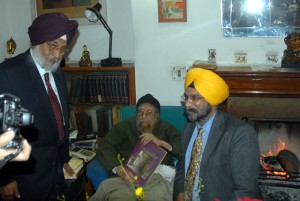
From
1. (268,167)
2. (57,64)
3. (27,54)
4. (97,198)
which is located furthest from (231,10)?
(97,198)

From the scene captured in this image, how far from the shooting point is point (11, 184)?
2021 millimetres

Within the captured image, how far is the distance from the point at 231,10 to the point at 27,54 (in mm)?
1765

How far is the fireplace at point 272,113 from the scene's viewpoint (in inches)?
105

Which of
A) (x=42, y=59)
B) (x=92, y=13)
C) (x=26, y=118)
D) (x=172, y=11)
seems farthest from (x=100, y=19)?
(x=26, y=118)

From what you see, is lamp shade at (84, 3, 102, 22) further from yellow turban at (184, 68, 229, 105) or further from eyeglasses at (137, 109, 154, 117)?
yellow turban at (184, 68, 229, 105)

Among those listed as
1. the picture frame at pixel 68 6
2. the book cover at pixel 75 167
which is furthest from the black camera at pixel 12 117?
the picture frame at pixel 68 6

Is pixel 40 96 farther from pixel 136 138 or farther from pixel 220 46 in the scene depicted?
pixel 220 46

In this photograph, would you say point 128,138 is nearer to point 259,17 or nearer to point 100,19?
point 100,19

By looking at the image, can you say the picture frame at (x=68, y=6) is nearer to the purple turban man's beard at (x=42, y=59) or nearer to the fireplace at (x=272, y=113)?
the purple turban man's beard at (x=42, y=59)

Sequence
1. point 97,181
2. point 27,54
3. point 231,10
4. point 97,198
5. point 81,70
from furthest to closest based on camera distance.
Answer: point 81,70, point 231,10, point 97,181, point 97,198, point 27,54

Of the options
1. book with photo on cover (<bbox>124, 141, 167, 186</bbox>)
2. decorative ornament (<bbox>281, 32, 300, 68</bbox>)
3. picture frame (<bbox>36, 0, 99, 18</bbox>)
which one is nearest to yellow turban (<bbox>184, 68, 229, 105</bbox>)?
book with photo on cover (<bbox>124, 141, 167, 186</bbox>)

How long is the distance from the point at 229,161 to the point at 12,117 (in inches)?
55.5

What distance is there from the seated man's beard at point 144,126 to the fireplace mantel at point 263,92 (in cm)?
70

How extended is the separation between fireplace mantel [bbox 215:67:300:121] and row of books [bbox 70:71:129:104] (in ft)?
3.45
